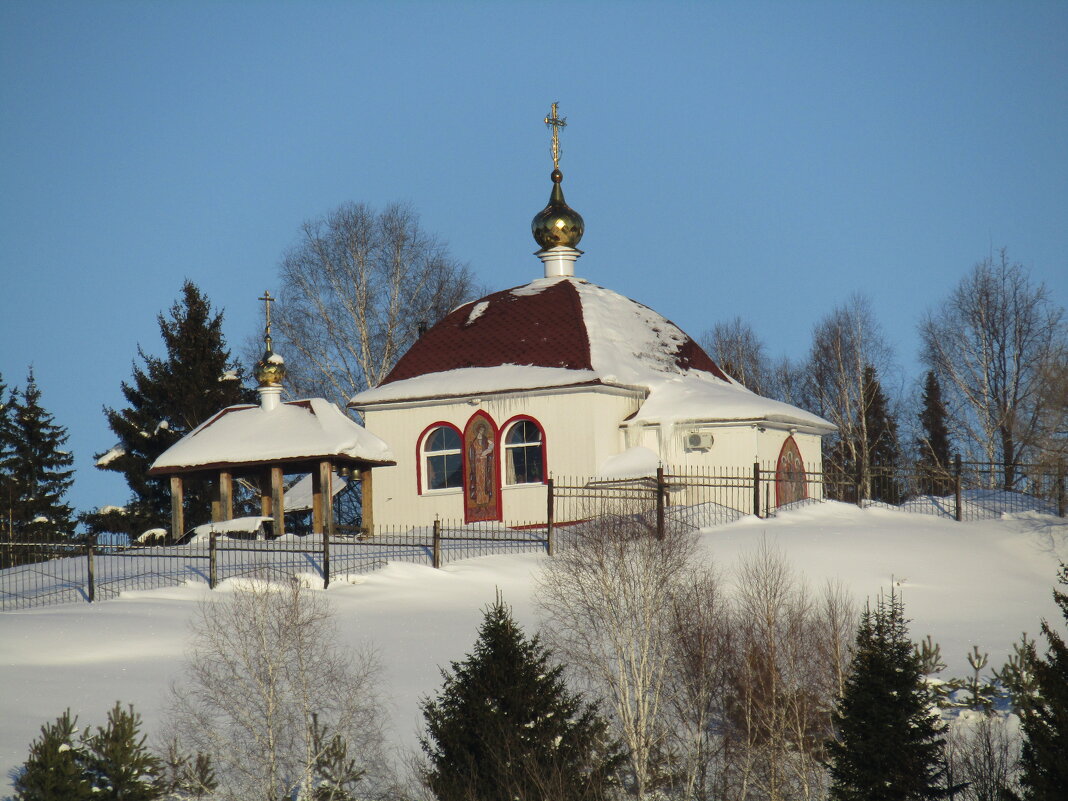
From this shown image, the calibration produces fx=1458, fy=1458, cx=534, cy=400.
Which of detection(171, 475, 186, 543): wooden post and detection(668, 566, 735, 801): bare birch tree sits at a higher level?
detection(171, 475, 186, 543): wooden post

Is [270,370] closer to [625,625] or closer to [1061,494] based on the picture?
[625,625]

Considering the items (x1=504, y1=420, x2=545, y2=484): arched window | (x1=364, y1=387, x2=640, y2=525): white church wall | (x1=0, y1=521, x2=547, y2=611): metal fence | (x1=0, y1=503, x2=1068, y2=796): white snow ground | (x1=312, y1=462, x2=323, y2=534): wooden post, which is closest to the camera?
(x1=0, y1=503, x2=1068, y2=796): white snow ground

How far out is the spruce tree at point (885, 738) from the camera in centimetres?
1349

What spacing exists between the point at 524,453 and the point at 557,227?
736cm

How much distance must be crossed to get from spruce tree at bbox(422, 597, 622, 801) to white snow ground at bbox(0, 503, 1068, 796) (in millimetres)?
1935

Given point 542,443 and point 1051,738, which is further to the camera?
point 542,443

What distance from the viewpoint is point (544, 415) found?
28.9m

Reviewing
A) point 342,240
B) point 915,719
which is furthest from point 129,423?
point 915,719

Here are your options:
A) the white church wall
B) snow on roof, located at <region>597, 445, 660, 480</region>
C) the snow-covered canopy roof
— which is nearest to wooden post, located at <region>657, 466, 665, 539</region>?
snow on roof, located at <region>597, 445, 660, 480</region>

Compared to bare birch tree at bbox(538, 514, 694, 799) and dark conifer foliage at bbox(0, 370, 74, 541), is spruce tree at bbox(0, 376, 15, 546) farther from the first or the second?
bare birch tree at bbox(538, 514, 694, 799)

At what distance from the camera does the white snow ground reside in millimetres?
16969

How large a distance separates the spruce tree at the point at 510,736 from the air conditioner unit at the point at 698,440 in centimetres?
1419

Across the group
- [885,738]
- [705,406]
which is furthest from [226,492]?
[885,738]

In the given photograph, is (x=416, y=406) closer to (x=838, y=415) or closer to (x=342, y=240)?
(x=342, y=240)
